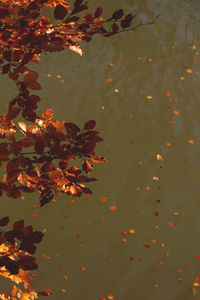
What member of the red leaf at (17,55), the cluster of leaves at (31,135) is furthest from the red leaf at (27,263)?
the red leaf at (17,55)

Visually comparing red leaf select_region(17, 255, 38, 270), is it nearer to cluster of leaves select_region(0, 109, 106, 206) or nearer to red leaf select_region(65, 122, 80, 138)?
cluster of leaves select_region(0, 109, 106, 206)

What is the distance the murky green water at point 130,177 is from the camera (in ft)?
14.5

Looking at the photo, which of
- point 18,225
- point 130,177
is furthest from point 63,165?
point 130,177

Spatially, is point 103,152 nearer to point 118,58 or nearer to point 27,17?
point 118,58

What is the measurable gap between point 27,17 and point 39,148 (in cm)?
68

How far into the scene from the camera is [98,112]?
6.38 m

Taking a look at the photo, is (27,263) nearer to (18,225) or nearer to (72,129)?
(18,225)

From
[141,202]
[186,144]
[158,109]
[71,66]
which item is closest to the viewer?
A: [141,202]

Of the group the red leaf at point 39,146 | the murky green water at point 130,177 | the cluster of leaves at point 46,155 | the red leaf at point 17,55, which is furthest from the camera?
the murky green water at point 130,177

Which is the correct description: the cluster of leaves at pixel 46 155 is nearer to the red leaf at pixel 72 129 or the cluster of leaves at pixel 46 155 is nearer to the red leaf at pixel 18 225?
the red leaf at pixel 72 129

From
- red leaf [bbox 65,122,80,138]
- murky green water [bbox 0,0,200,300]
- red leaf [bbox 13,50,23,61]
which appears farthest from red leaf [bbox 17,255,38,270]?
murky green water [bbox 0,0,200,300]

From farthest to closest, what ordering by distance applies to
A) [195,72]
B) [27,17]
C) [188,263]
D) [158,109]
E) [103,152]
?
[195,72] < [158,109] < [103,152] < [188,263] < [27,17]

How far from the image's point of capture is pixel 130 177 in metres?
5.53

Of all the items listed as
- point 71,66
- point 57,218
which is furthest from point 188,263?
point 71,66
